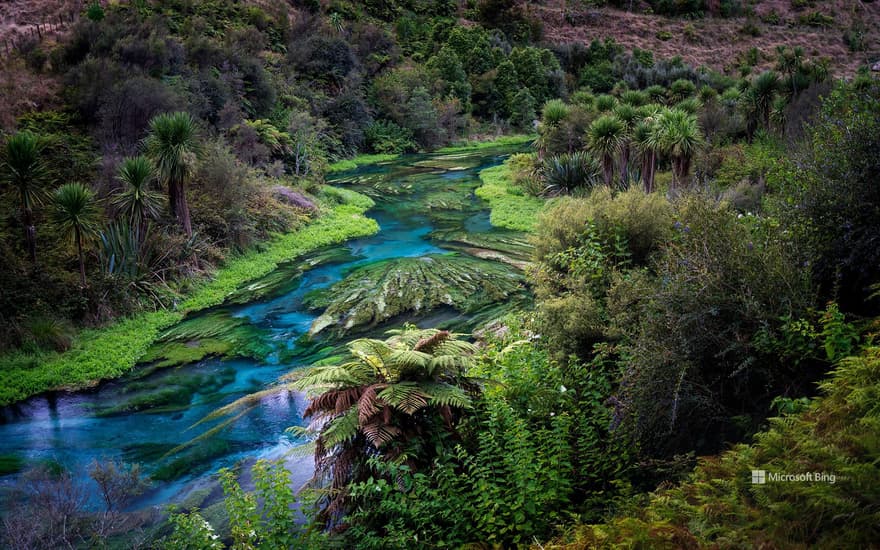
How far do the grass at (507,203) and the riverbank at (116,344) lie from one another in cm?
718

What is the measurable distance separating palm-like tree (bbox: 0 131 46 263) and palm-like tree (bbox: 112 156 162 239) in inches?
68.7

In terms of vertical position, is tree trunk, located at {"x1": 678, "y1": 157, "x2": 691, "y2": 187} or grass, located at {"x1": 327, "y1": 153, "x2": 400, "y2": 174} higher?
tree trunk, located at {"x1": 678, "y1": 157, "x2": 691, "y2": 187}

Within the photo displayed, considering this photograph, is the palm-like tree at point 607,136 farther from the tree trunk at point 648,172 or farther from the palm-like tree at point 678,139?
the palm-like tree at point 678,139

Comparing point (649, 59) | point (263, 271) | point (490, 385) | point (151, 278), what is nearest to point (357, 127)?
point (263, 271)

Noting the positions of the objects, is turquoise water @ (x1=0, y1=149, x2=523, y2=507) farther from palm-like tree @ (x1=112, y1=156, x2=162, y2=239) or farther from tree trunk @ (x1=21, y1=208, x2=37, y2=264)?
tree trunk @ (x1=21, y1=208, x2=37, y2=264)

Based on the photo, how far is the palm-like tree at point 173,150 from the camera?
15.4 m

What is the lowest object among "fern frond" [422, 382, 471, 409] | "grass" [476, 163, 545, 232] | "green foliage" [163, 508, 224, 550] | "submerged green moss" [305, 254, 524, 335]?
"submerged green moss" [305, 254, 524, 335]

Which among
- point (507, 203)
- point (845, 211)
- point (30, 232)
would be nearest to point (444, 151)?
point (507, 203)

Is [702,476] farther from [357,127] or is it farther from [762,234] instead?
[357,127]

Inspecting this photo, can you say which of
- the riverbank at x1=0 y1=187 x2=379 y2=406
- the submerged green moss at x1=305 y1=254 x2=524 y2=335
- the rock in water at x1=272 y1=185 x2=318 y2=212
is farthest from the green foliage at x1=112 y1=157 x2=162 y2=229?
the rock in water at x1=272 y1=185 x2=318 y2=212

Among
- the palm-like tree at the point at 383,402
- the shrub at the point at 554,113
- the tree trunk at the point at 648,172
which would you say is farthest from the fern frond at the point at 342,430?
the shrub at the point at 554,113

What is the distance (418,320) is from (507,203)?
41.3 ft

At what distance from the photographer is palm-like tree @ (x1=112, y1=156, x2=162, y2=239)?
14.1 meters

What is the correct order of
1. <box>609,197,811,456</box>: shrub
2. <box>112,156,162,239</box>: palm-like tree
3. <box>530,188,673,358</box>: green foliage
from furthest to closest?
1. <box>112,156,162,239</box>: palm-like tree
2. <box>530,188,673,358</box>: green foliage
3. <box>609,197,811,456</box>: shrub
